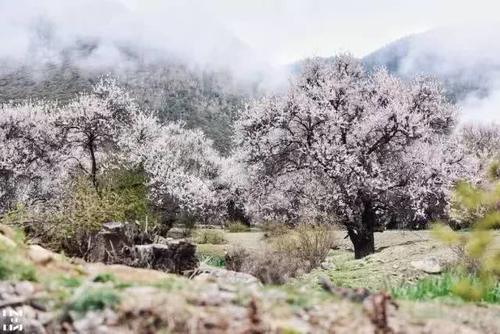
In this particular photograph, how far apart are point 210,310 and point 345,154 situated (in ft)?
53.9

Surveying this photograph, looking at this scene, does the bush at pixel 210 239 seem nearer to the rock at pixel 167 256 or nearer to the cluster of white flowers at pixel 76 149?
the cluster of white flowers at pixel 76 149

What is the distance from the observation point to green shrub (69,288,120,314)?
18.2 feet

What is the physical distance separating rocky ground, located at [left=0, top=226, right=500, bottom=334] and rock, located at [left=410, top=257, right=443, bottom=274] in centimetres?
881

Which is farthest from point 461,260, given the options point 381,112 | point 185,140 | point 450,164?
point 185,140

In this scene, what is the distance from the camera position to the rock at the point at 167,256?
50.2 ft

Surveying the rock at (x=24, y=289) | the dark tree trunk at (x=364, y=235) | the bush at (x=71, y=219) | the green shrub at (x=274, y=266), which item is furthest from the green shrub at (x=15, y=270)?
the dark tree trunk at (x=364, y=235)

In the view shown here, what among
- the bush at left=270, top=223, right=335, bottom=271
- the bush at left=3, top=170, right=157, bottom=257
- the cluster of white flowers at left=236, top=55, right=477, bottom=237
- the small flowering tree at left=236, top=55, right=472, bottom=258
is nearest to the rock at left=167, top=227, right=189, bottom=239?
the cluster of white flowers at left=236, top=55, right=477, bottom=237

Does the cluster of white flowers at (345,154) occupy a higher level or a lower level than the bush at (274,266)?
higher

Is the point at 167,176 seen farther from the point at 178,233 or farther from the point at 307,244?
the point at 307,244

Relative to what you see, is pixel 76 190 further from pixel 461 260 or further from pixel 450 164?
pixel 450 164

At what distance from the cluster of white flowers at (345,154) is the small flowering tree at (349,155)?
0.04m

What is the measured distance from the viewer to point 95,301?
557cm

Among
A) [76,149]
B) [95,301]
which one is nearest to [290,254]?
[76,149]

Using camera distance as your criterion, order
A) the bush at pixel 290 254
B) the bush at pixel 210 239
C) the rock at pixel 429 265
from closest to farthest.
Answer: the rock at pixel 429 265, the bush at pixel 290 254, the bush at pixel 210 239
